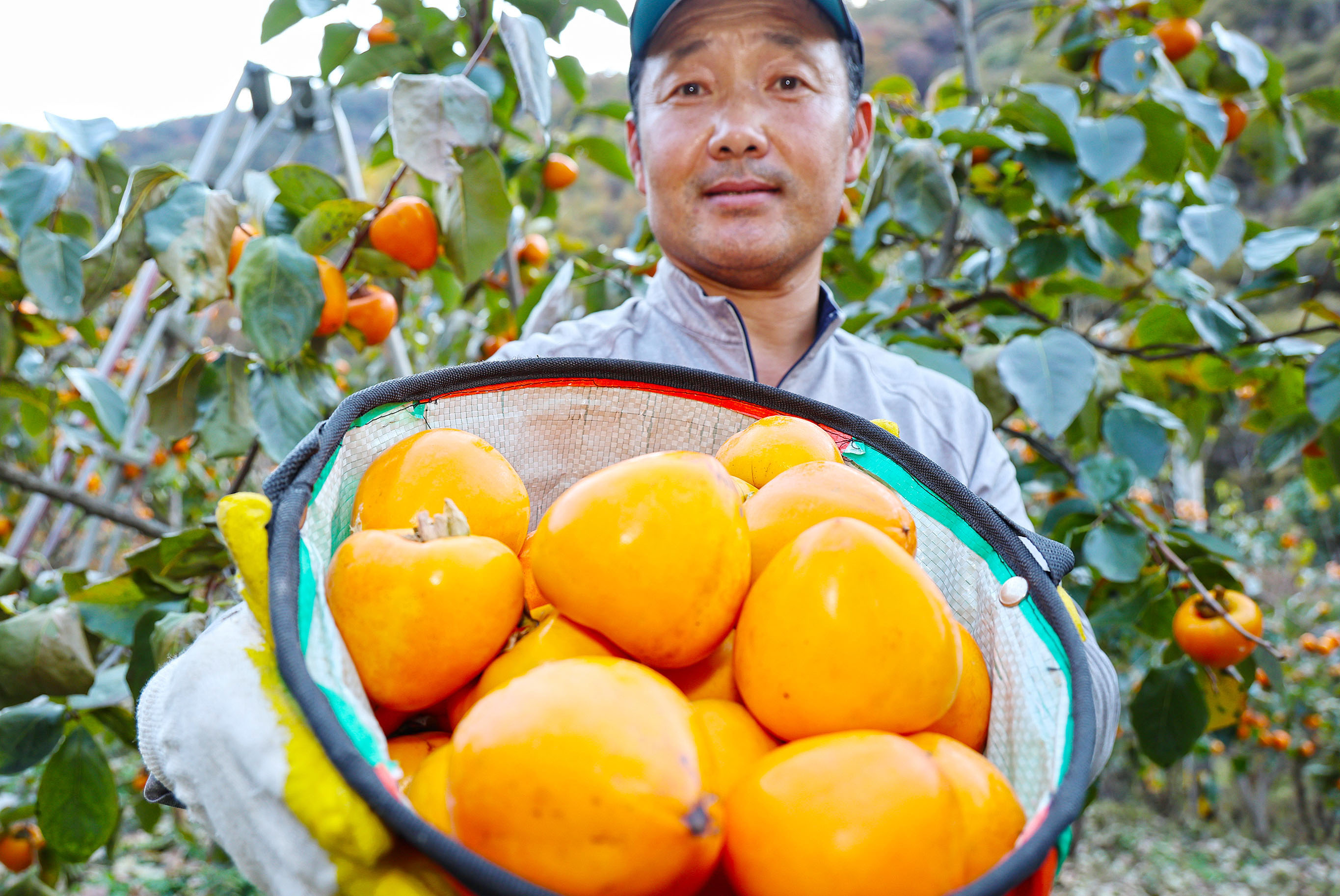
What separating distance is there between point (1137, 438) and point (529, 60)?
1369 mm

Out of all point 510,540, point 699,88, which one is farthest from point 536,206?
point 510,540

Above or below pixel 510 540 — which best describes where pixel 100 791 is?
below

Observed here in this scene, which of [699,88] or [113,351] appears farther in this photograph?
[113,351]

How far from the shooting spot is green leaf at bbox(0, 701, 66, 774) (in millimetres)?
1330

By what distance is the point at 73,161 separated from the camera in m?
1.54

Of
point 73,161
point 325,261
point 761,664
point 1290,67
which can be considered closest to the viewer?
point 761,664

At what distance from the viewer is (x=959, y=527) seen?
74 centimetres

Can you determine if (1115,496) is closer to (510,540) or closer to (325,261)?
(510,540)

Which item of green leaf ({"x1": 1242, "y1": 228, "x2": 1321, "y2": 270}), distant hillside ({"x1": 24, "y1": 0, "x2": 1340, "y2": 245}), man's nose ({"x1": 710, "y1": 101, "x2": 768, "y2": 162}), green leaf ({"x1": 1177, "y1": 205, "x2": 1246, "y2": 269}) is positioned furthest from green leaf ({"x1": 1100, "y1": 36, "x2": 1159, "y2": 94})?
distant hillside ({"x1": 24, "y1": 0, "x2": 1340, "y2": 245})

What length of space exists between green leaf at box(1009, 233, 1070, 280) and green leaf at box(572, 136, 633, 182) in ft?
3.08

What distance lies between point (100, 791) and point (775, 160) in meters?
1.56

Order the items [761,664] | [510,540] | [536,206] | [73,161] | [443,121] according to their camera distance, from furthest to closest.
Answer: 1. [536,206]
2. [73,161]
3. [443,121]
4. [510,540]
5. [761,664]

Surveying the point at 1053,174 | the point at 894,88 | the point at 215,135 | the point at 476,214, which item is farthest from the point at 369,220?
the point at 894,88

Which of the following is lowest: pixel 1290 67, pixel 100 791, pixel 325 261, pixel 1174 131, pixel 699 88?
pixel 1290 67
